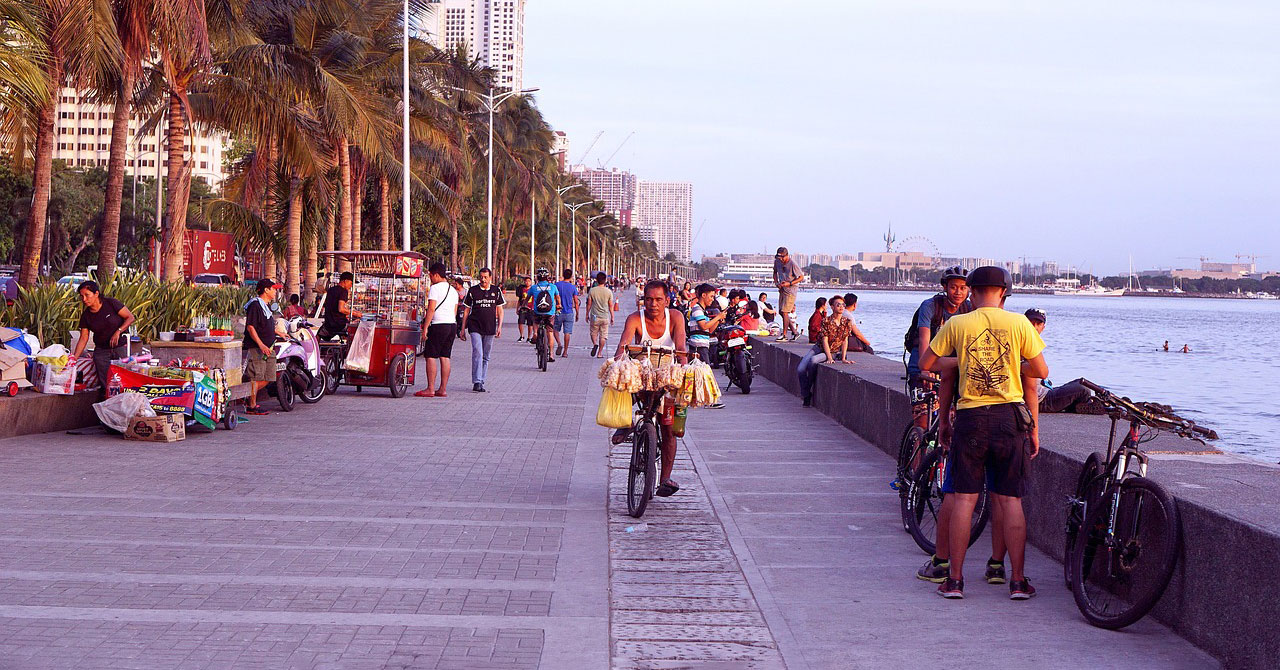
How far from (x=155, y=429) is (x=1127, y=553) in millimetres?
9121

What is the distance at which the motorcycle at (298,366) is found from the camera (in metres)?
15.0

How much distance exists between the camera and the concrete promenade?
5523 millimetres

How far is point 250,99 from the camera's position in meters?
25.3

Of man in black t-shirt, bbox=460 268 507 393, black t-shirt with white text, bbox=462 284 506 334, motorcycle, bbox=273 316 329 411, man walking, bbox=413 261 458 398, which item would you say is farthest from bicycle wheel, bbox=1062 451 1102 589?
black t-shirt with white text, bbox=462 284 506 334

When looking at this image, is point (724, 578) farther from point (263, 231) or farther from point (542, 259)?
point (542, 259)

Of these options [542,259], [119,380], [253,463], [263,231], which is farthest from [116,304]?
[542,259]

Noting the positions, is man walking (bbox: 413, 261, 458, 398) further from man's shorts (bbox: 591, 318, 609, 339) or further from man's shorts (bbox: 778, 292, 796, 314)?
man's shorts (bbox: 591, 318, 609, 339)

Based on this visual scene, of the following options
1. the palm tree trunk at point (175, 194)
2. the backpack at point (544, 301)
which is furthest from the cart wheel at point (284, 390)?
the backpack at point (544, 301)

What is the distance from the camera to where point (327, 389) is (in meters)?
17.5

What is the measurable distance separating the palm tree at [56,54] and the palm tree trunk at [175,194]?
1.69 meters

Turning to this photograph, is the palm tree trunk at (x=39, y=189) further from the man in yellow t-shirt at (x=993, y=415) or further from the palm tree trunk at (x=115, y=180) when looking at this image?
the man in yellow t-shirt at (x=993, y=415)

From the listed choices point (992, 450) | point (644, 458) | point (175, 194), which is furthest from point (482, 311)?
point (992, 450)

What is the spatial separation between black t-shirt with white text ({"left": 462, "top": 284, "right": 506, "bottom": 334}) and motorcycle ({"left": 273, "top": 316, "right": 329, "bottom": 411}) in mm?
2646

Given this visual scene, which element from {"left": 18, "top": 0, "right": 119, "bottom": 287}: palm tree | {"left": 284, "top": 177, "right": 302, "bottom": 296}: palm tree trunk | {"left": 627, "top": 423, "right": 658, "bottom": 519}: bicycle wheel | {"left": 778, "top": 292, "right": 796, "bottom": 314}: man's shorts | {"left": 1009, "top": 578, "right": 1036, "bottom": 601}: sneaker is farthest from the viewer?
{"left": 284, "top": 177, "right": 302, "bottom": 296}: palm tree trunk
